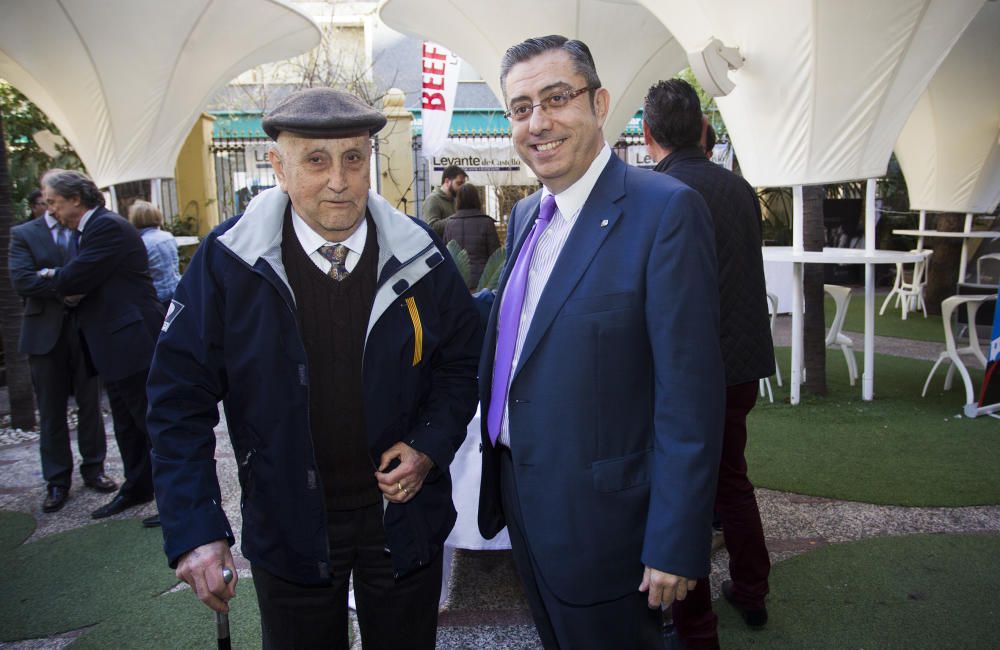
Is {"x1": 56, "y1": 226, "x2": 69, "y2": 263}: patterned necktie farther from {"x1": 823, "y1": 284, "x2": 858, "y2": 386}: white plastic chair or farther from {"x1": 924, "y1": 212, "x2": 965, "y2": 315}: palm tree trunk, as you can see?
{"x1": 924, "y1": 212, "x2": 965, "y2": 315}: palm tree trunk

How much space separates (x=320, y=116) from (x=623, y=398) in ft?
3.43

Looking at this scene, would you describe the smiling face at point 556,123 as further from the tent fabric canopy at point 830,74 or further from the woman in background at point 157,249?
the tent fabric canopy at point 830,74

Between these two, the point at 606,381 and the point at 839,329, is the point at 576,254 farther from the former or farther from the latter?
the point at 839,329

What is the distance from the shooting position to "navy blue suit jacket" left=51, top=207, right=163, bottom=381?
4.53 meters

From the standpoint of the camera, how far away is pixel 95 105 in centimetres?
944

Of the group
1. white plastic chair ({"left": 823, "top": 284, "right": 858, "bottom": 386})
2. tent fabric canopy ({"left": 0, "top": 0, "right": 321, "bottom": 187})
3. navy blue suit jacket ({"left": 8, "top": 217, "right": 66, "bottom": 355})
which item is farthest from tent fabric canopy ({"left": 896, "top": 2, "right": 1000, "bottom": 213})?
navy blue suit jacket ({"left": 8, "top": 217, "right": 66, "bottom": 355})

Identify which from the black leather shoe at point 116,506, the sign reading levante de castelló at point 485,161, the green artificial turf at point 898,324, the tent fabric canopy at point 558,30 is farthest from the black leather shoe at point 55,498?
the sign reading levante de castelló at point 485,161

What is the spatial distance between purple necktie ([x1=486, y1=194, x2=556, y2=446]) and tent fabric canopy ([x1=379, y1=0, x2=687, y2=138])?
27.7 ft

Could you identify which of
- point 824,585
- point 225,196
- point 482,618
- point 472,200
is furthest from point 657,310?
point 225,196

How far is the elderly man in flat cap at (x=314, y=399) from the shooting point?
180 cm

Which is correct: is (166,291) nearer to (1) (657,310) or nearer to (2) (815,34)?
(1) (657,310)

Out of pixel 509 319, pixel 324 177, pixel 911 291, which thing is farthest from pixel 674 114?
pixel 911 291

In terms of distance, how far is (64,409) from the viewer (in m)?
5.17

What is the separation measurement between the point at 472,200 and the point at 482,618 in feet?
17.6
